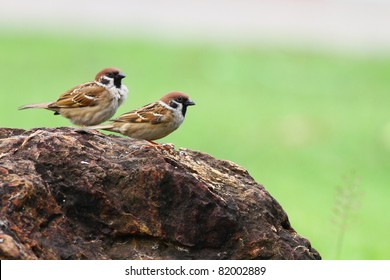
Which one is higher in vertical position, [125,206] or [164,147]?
[164,147]

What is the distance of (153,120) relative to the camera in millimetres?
7352

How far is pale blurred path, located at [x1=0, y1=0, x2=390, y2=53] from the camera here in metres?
26.7

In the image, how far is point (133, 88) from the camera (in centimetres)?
1961

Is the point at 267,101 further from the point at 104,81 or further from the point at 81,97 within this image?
the point at 81,97

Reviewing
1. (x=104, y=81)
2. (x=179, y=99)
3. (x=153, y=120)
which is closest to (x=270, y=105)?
(x=104, y=81)

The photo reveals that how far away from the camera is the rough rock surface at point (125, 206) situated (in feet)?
18.6

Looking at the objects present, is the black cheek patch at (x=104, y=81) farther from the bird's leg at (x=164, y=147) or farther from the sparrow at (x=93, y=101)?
the bird's leg at (x=164, y=147)

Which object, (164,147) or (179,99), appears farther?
(179,99)

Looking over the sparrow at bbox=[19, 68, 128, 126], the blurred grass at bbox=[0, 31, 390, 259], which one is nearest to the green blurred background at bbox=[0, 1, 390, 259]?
the blurred grass at bbox=[0, 31, 390, 259]

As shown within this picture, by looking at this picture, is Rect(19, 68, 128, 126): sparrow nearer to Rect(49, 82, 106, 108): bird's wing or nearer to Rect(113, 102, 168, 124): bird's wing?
Rect(49, 82, 106, 108): bird's wing

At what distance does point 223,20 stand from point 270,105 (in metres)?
12.4

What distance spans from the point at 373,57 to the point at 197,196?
19.0 metres

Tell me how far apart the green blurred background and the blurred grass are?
0.09ft

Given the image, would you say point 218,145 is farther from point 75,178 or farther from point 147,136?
point 75,178
